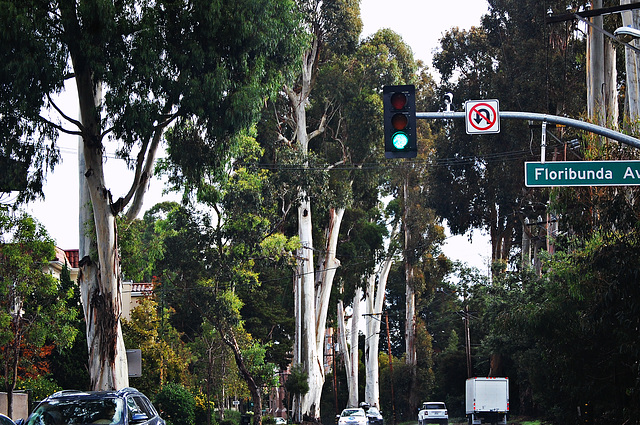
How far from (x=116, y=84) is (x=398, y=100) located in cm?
1124

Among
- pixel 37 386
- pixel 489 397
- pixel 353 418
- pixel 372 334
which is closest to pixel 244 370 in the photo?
pixel 353 418

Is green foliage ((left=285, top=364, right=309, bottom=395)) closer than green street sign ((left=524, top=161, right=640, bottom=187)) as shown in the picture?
No

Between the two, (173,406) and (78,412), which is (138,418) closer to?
(78,412)

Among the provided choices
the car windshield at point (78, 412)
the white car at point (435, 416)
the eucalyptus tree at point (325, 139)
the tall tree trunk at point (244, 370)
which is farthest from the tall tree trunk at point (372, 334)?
the car windshield at point (78, 412)

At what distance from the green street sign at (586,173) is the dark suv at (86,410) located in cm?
783

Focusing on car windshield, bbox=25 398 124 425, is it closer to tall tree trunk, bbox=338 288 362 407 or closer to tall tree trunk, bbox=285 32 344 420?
tall tree trunk, bbox=285 32 344 420

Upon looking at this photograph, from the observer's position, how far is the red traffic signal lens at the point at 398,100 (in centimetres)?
1337

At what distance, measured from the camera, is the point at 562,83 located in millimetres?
41375

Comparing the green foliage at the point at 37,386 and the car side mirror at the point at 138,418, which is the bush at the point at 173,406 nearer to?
the green foliage at the point at 37,386

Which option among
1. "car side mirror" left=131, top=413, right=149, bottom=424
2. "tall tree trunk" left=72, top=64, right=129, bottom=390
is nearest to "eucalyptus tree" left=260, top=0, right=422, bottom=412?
"tall tree trunk" left=72, top=64, right=129, bottom=390

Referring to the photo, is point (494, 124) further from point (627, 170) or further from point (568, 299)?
point (568, 299)

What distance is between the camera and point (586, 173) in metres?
14.4

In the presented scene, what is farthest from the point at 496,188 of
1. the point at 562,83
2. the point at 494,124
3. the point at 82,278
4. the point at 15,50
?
the point at 494,124

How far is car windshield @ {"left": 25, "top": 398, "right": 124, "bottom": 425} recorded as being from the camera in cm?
1546
